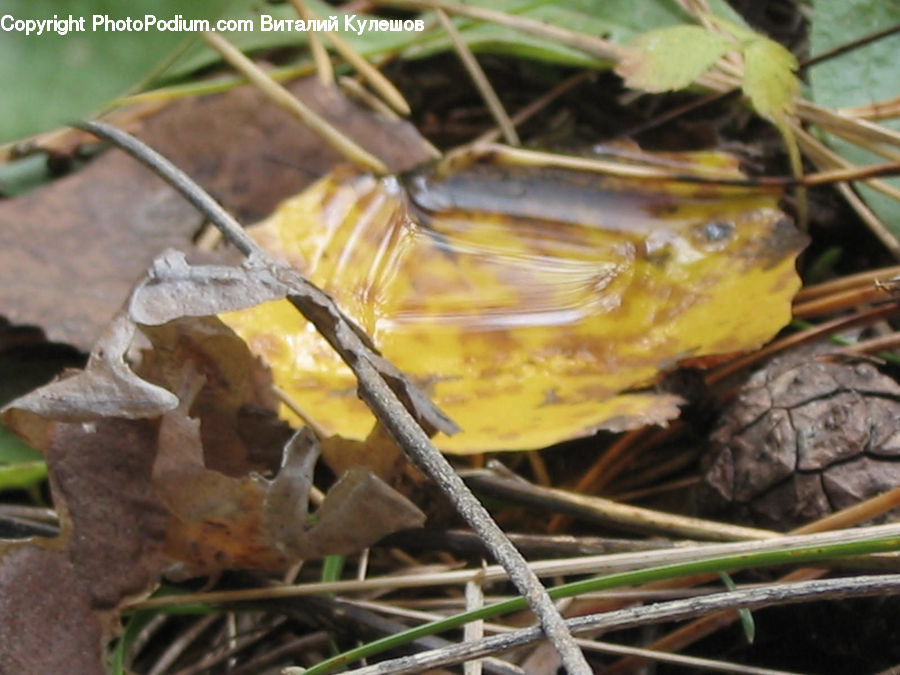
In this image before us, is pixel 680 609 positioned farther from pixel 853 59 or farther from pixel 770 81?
pixel 853 59

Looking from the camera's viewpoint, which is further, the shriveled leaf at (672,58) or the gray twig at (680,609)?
the shriveled leaf at (672,58)

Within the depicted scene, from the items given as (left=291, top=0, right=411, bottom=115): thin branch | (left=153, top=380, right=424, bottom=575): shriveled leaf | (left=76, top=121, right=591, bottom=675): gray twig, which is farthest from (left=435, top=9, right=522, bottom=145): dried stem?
(left=153, top=380, right=424, bottom=575): shriveled leaf

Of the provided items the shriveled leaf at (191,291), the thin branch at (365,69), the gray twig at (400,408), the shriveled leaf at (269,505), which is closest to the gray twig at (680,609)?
the gray twig at (400,408)

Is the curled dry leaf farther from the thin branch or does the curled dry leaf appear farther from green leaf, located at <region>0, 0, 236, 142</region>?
the thin branch

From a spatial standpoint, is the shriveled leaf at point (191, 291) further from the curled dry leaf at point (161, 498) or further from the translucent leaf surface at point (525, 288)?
the translucent leaf surface at point (525, 288)

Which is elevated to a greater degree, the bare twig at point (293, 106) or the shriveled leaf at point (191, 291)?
the bare twig at point (293, 106)

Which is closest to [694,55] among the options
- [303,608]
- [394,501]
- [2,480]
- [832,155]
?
[832,155]
